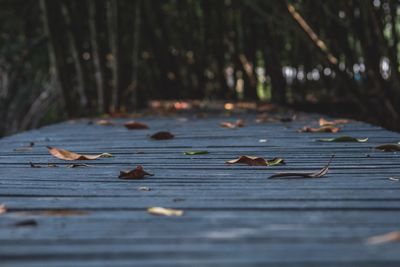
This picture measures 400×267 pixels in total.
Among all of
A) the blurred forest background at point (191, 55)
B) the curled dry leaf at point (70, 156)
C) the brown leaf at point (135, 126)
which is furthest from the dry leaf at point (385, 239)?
the blurred forest background at point (191, 55)

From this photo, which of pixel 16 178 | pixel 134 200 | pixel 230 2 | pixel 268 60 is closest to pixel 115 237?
pixel 134 200

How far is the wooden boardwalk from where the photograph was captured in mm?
1121

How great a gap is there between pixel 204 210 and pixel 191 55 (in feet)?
37.2

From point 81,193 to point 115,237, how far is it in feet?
1.64

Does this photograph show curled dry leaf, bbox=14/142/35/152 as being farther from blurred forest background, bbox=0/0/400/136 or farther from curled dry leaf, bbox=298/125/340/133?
blurred forest background, bbox=0/0/400/136

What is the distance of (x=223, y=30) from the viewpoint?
11.6m

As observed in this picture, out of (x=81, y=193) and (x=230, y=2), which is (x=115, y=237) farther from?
(x=230, y=2)

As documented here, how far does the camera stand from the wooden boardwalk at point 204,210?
112 cm

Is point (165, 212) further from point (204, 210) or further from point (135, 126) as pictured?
point (135, 126)

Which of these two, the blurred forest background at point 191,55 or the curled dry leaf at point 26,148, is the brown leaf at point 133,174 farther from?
the blurred forest background at point 191,55

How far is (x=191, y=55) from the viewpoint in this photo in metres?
12.7

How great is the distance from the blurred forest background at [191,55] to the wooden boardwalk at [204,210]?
279 centimetres

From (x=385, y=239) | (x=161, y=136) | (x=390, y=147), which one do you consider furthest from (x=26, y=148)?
(x=385, y=239)

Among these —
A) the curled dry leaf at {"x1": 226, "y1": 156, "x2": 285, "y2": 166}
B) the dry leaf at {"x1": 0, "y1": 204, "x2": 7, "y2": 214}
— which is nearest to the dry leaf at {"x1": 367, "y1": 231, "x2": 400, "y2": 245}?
the dry leaf at {"x1": 0, "y1": 204, "x2": 7, "y2": 214}
